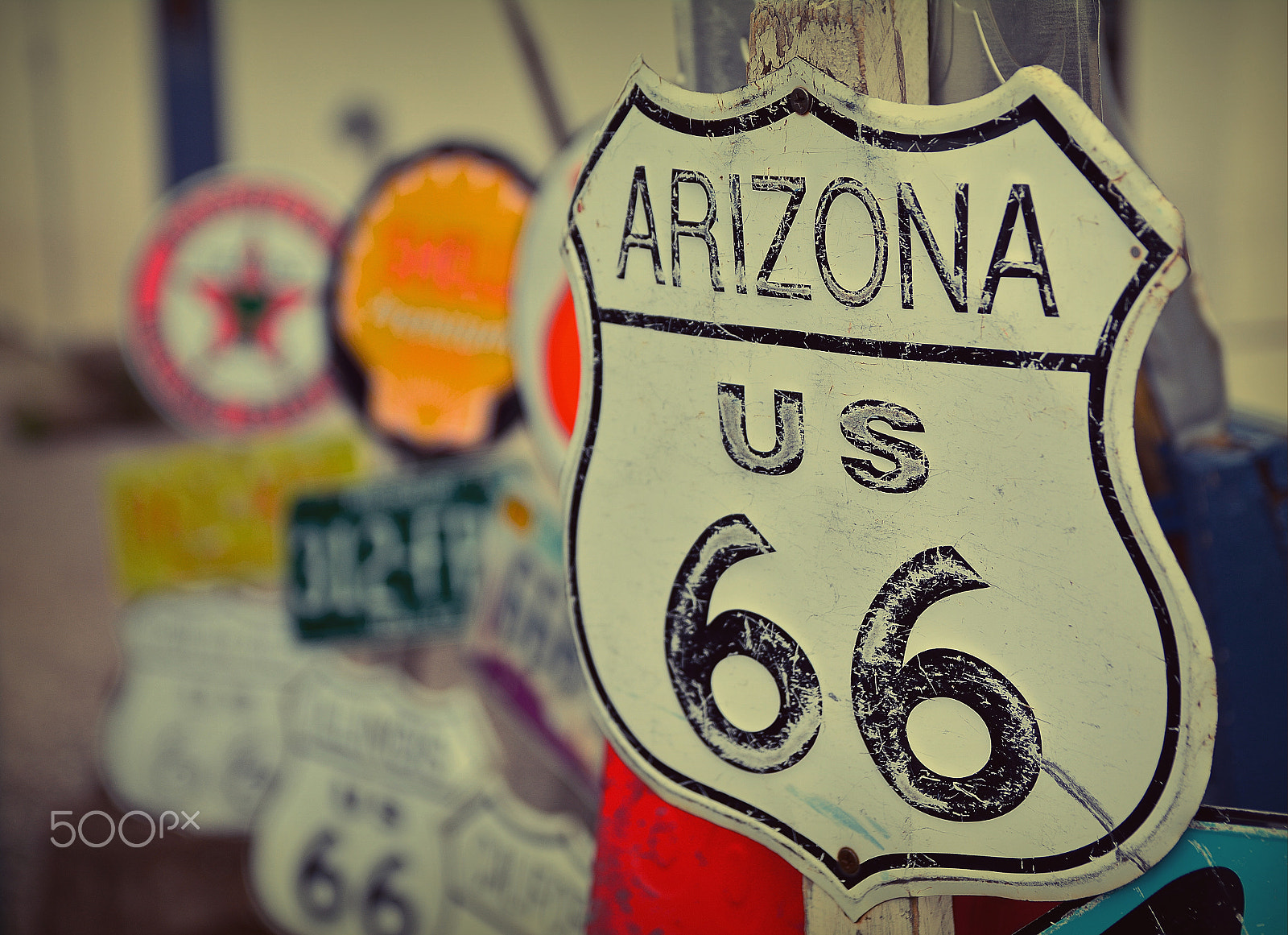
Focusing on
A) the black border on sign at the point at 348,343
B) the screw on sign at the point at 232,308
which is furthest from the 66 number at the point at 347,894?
the screw on sign at the point at 232,308

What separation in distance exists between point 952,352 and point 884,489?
0.10 m

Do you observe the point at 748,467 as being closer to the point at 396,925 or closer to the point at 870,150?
the point at 870,150

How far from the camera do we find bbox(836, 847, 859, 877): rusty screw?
721 mm

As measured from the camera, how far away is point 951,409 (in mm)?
641

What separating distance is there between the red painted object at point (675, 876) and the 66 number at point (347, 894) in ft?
4.27

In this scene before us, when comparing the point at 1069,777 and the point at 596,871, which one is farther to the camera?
the point at 596,871

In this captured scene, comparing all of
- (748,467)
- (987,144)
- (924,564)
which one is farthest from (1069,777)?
(987,144)

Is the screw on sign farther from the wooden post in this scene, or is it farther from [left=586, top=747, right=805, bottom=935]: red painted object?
the wooden post

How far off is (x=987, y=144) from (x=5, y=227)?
2586mm

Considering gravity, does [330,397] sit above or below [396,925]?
above

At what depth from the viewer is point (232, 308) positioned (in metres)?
2.30

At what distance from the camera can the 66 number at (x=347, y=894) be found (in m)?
2.06

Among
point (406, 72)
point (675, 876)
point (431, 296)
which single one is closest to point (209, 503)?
point (431, 296)

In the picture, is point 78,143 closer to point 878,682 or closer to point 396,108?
point 396,108
